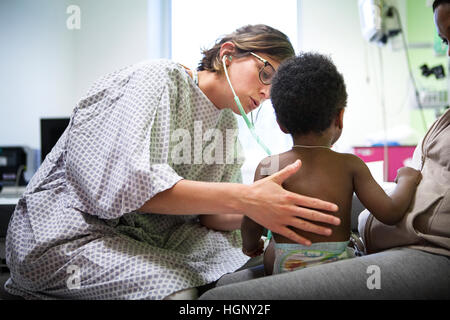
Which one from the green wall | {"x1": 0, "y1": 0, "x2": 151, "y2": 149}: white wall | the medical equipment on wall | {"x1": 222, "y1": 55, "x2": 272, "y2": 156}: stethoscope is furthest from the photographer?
{"x1": 0, "y1": 0, "x2": 151, "y2": 149}: white wall

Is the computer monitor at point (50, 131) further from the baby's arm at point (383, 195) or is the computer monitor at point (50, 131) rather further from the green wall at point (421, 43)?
the green wall at point (421, 43)

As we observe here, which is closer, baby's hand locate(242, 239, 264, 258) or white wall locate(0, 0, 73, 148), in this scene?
baby's hand locate(242, 239, 264, 258)

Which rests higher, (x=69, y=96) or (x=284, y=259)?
(x=69, y=96)

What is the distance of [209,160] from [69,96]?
79.3 inches

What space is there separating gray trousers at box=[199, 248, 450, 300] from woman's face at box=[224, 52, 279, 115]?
22.2 inches

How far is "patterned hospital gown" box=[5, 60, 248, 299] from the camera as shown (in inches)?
30.6

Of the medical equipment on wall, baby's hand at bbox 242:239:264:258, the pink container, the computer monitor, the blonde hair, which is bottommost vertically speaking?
baby's hand at bbox 242:239:264:258

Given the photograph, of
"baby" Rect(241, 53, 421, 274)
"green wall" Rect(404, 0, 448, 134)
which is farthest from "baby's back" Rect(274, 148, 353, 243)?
"green wall" Rect(404, 0, 448, 134)

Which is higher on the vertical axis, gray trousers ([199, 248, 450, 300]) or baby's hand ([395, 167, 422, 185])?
baby's hand ([395, 167, 422, 185])

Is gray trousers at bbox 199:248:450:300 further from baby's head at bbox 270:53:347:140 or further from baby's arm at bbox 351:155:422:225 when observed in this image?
baby's head at bbox 270:53:347:140

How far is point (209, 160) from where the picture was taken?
1.13m
